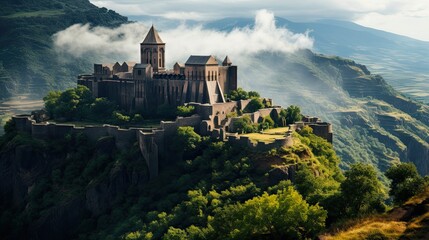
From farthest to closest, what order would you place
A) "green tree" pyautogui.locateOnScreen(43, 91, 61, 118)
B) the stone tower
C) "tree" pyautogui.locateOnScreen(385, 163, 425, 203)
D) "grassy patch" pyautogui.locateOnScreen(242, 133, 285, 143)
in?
the stone tower, "green tree" pyautogui.locateOnScreen(43, 91, 61, 118), "grassy patch" pyautogui.locateOnScreen(242, 133, 285, 143), "tree" pyautogui.locateOnScreen(385, 163, 425, 203)

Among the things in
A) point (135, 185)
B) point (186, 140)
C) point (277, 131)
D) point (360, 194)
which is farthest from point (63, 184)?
point (360, 194)

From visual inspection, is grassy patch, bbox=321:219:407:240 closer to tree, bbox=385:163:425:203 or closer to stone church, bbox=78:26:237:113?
tree, bbox=385:163:425:203

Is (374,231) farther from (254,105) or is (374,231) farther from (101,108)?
(101,108)

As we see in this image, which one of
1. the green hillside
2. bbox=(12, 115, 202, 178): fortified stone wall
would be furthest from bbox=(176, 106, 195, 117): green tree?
the green hillside

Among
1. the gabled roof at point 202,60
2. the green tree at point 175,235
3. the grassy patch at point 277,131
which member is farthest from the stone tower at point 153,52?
the green tree at point 175,235

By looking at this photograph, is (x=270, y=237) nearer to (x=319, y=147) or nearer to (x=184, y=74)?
(x=319, y=147)

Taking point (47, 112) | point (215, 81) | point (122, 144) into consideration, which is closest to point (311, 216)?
point (122, 144)

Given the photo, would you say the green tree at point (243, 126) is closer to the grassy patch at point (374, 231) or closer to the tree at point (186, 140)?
the tree at point (186, 140)
